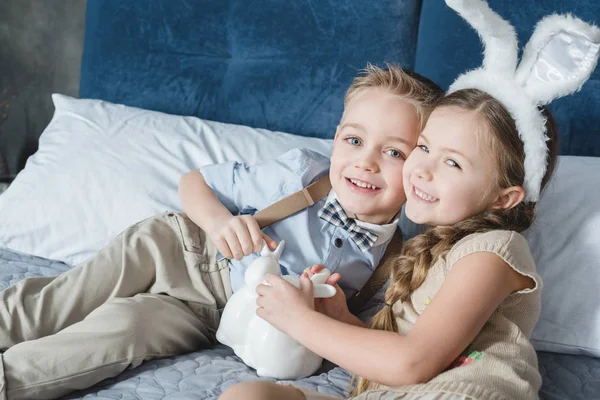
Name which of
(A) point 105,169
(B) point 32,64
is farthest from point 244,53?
(B) point 32,64

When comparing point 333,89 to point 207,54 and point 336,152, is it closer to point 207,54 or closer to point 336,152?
point 207,54

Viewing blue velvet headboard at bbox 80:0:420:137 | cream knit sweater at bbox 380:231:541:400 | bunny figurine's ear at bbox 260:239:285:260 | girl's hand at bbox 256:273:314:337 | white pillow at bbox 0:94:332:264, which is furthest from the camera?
blue velvet headboard at bbox 80:0:420:137

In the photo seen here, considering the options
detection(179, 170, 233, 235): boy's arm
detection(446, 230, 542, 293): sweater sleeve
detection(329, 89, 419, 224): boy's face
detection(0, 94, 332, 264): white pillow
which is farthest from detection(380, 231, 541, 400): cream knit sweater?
detection(0, 94, 332, 264): white pillow

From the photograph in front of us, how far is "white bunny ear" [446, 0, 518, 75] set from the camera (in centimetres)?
115

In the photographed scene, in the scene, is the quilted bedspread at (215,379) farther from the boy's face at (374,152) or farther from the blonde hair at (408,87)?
the blonde hair at (408,87)

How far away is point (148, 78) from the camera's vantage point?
6.97ft

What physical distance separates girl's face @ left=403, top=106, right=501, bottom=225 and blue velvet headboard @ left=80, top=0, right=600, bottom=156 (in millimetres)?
616

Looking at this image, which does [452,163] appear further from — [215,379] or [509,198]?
[215,379]

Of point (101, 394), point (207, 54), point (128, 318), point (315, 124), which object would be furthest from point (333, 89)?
point (101, 394)

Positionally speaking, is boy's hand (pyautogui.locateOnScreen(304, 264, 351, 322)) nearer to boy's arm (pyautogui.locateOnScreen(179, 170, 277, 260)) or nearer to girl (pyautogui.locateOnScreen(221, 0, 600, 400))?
girl (pyautogui.locateOnScreen(221, 0, 600, 400))

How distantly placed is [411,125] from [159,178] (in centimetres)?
69

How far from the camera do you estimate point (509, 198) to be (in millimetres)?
1227

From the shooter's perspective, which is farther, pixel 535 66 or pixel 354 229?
Result: pixel 354 229

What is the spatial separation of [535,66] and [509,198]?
22 cm
